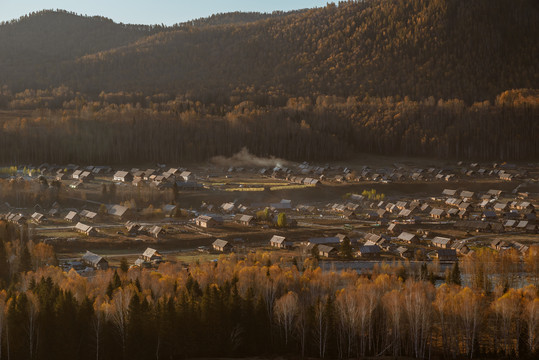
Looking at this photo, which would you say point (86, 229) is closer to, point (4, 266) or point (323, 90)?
point (4, 266)

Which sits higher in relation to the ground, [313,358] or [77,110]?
[77,110]

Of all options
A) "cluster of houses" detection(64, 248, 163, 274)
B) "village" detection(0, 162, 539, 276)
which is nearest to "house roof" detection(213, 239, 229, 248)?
"village" detection(0, 162, 539, 276)

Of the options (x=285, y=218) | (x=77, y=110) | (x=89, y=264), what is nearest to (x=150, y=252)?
(x=89, y=264)

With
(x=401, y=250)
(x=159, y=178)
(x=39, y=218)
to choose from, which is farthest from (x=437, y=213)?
(x=39, y=218)

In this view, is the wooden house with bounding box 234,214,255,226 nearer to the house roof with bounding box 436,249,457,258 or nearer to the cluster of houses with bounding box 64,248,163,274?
the cluster of houses with bounding box 64,248,163,274

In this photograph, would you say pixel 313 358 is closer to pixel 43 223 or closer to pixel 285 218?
pixel 285 218

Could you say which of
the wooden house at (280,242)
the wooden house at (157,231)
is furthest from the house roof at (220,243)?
the wooden house at (157,231)
